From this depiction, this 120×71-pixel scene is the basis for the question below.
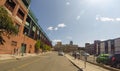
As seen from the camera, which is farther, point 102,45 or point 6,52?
point 102,45

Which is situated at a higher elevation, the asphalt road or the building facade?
the building facade

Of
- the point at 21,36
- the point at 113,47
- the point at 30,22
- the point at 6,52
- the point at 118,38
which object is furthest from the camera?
the point at 113,47

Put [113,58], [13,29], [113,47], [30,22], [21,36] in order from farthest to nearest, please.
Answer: [113,47]
[30,22]
[21,36]
[13,29]
[113,58]

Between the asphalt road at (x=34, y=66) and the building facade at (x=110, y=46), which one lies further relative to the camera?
the building facade at (x=110, y=46)

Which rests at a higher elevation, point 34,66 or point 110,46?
point 110,46

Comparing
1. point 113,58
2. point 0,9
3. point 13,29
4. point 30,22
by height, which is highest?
point 30,22

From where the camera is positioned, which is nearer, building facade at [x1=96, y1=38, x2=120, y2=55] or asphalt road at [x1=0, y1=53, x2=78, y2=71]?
asphalt road at [x1=0, y1=53, x2=78, y2=71]

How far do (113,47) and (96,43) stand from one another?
41230mm

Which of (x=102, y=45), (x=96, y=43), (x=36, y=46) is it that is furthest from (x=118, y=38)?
(x=96, y=43)

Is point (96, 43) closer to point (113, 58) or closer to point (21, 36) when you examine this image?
point (21, 36)

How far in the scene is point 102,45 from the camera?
133500 millimetres

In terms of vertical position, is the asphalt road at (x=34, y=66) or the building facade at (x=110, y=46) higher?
the building facade at (x=110, y=46)

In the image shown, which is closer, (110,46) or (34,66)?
(34,66)

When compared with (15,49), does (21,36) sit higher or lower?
higher
